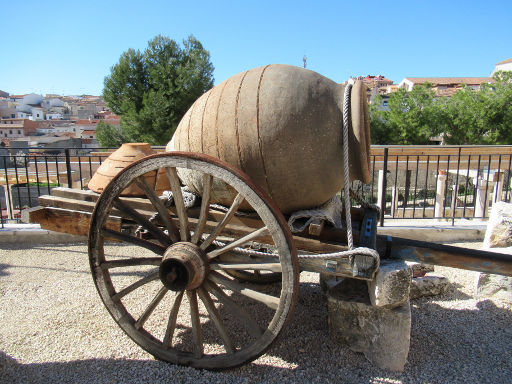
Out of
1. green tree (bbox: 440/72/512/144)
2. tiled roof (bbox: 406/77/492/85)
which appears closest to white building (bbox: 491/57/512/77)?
tiled roof (bbox: 406/77/492/85)

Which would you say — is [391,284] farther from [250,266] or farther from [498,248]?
[498,248]

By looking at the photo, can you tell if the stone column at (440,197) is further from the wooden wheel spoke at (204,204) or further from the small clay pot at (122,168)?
the wooden wheel spoke at (204,204)

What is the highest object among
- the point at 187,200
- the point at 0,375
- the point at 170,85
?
the point at 170,85

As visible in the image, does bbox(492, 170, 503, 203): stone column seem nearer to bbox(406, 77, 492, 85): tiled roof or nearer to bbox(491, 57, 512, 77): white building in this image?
bbox(406, 77, 492, 85): tiled roof

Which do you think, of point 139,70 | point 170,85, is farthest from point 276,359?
point 139,70

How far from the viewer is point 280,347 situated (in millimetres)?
2881

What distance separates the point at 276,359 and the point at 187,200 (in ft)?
4.31

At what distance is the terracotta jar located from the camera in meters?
2.34

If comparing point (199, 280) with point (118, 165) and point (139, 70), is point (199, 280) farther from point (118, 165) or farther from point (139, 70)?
point (139, 70)

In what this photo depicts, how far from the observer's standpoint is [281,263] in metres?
2.21

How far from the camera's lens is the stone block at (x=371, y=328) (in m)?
2.64

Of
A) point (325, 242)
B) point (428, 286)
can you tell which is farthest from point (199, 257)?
point (428, 286)

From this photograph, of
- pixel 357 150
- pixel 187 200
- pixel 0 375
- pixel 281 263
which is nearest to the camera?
pixel 281 263

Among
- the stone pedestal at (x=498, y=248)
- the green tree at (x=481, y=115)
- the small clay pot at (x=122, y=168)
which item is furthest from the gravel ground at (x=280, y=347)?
the green tree at (x=481, y=115)
